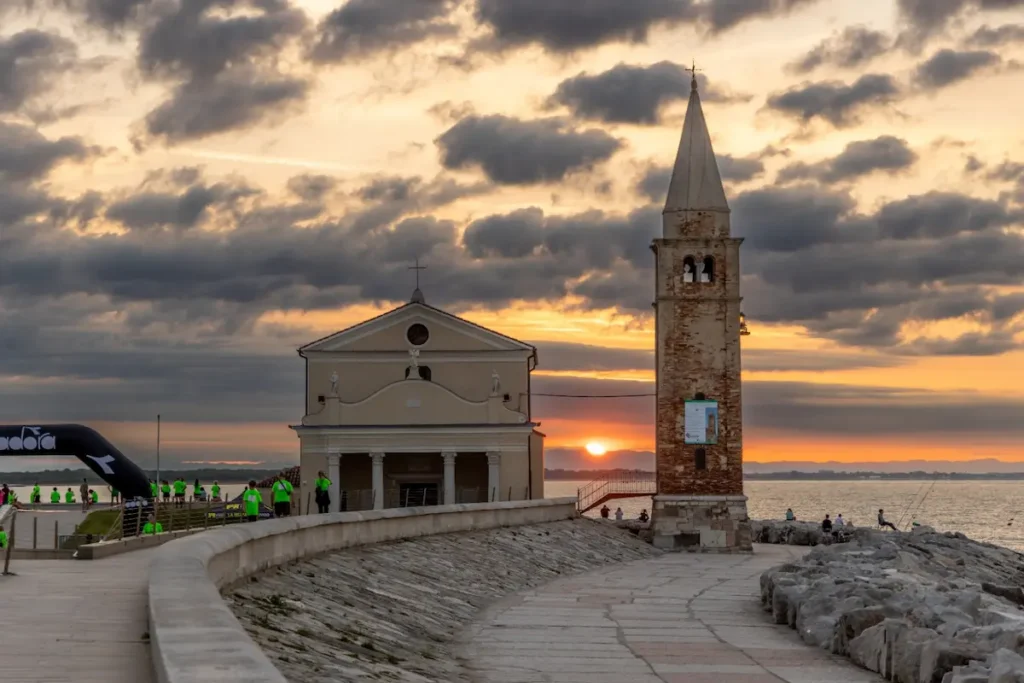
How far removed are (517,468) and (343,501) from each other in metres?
6.69

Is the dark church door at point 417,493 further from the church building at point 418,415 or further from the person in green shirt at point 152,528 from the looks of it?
the person in green shirt at point 152,528

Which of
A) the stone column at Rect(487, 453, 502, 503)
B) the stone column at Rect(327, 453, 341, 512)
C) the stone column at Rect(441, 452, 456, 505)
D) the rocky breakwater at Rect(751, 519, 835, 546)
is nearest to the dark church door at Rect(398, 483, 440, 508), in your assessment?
the stone column at Rect(441, 452, 456, 505)

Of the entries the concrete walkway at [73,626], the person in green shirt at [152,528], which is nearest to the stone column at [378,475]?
the person in green shirt at [152,528]

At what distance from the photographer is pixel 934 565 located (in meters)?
41.8

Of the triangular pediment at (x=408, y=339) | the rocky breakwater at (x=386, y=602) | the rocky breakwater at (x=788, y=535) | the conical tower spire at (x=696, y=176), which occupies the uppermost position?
the conical tower spire at (x=696, y=176)

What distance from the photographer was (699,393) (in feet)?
169

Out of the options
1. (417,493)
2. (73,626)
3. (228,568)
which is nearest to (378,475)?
(417,493)

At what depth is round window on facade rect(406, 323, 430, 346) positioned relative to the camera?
57.0 m

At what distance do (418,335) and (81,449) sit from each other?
57.4 ft

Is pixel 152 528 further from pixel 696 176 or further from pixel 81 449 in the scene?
pixel 696 176

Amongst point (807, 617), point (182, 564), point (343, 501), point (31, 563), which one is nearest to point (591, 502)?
point (343, 501)

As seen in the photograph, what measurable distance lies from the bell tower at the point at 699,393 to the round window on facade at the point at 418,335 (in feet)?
33.2

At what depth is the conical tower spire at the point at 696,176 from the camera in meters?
52.2

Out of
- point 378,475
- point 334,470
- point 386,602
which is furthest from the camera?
point 334,470
